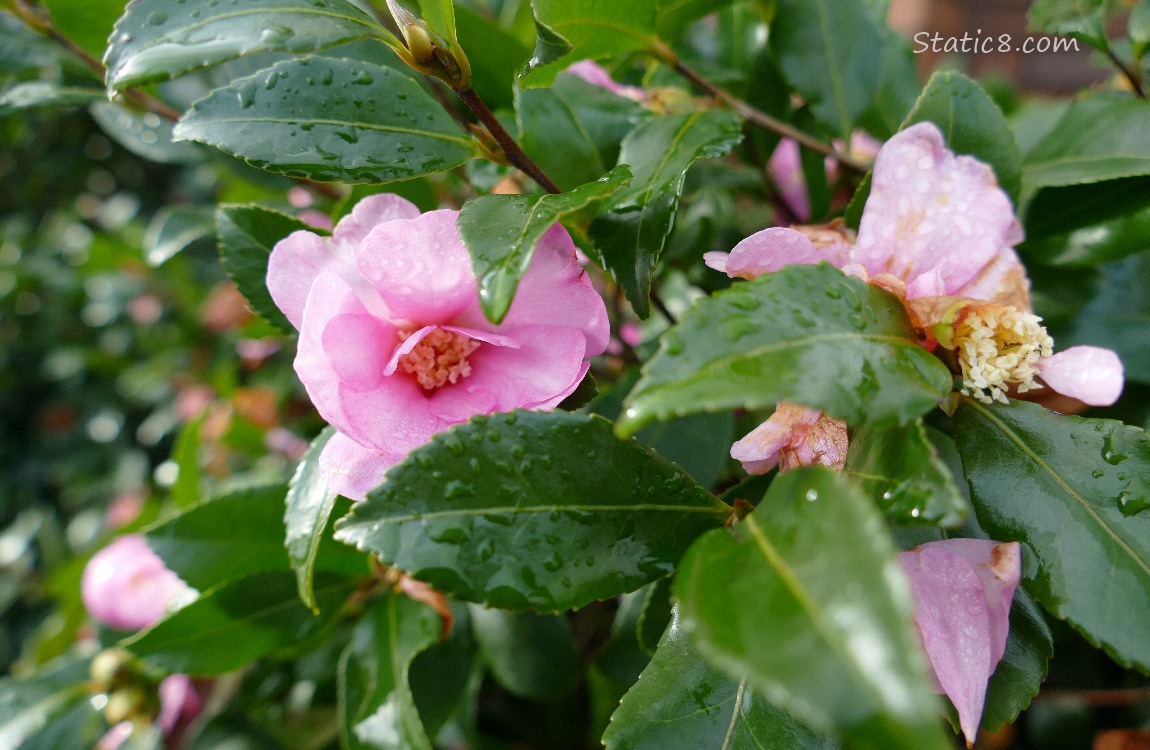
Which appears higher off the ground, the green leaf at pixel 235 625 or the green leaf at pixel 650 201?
the green leaf at pixel 650 201

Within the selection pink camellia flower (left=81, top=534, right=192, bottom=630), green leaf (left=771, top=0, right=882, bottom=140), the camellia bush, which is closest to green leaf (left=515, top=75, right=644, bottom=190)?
the camellia bush

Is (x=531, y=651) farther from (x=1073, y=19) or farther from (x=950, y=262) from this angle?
(x=1073, y=19)

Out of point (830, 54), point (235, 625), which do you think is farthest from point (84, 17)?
point (830, 54)

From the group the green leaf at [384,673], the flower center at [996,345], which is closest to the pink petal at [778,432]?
the flower center at [996,345]

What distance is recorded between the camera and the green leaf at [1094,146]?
2.00 feet

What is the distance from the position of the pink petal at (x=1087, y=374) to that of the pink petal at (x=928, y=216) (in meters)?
0.07

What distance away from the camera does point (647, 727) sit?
448 millimetres

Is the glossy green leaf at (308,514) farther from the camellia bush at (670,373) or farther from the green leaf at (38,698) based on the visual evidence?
the green leaf at (38,698)

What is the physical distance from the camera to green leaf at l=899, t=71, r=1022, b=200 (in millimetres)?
575

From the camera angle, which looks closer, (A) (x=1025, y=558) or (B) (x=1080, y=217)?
(A) (x=1025, y=558)

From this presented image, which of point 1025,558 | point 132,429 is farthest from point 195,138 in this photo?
point 132,429

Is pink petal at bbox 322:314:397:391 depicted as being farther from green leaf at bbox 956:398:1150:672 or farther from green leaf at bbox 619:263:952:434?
green leaf at bbox 956:398:1150:672

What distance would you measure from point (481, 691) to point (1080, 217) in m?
0.93

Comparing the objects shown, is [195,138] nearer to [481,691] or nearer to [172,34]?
[172,34]
